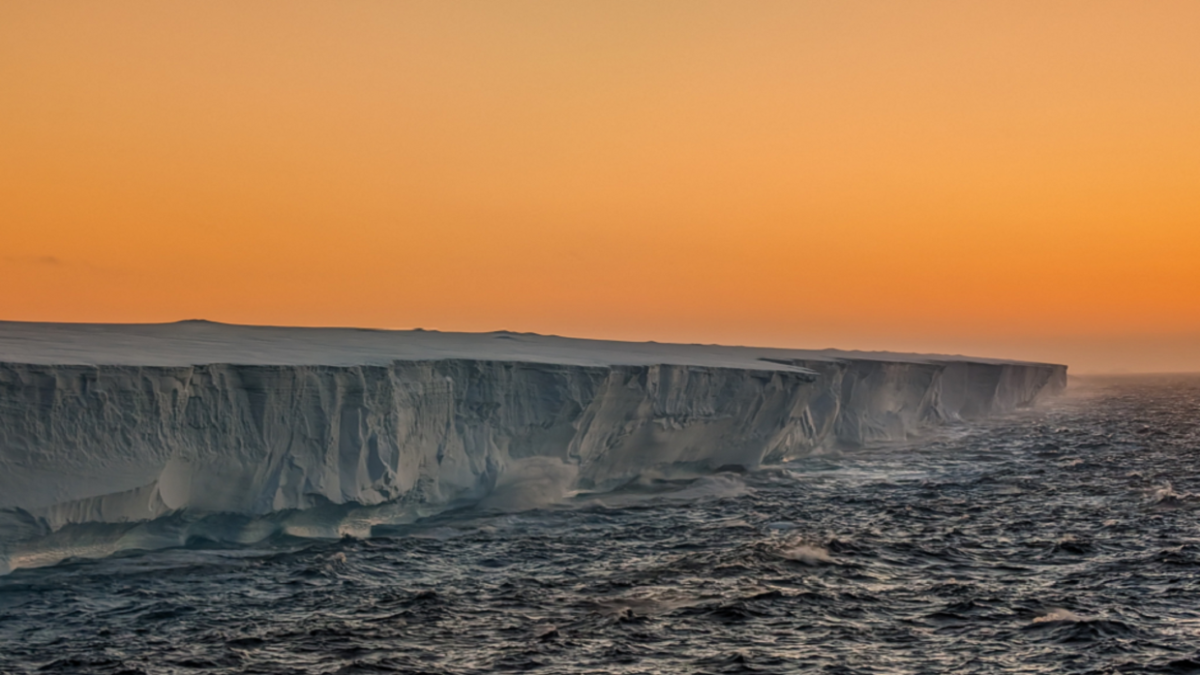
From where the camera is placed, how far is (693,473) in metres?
27.2

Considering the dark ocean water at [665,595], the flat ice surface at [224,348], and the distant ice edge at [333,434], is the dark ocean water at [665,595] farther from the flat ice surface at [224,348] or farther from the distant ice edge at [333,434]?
the flat ice surface at [224,348]

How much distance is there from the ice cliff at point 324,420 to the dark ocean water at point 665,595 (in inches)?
40.8

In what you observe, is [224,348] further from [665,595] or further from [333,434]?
[665,595]

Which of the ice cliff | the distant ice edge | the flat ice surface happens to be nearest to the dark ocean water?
the distant ice edge

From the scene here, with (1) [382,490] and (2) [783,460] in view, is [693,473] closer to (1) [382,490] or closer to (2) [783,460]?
(2) [783,460]

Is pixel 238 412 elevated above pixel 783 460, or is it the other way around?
pixel 238 412

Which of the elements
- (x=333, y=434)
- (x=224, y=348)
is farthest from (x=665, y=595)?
(x=224, y=348)

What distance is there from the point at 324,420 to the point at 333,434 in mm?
368

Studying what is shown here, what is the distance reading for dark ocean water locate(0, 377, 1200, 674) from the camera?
10.4 m

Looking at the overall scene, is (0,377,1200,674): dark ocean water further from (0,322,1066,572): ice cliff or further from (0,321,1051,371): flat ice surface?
(0,321,1051,371): flat ice surface

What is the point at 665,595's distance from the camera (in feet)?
42.8

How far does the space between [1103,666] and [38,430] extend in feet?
46.4

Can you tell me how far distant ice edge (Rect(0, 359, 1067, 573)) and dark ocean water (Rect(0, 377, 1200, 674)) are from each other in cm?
89

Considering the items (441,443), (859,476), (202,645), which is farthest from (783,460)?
(202,645)
